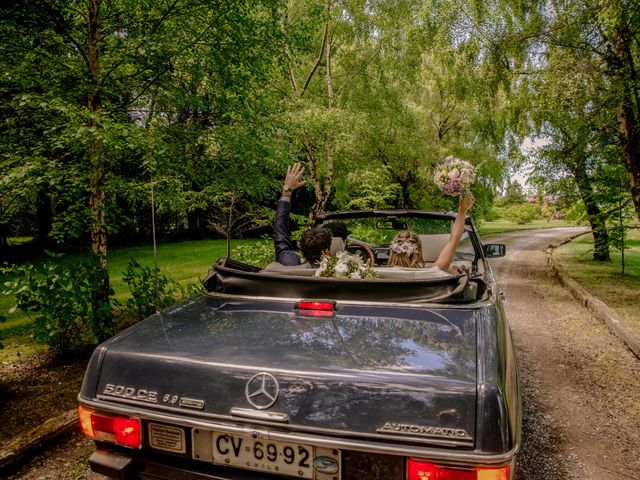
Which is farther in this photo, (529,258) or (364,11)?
(529,258)

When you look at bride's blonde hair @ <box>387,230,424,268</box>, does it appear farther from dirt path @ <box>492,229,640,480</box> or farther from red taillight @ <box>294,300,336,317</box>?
dirt path @ <box>492,229,640,480</box>

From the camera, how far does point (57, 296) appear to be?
4297 mm

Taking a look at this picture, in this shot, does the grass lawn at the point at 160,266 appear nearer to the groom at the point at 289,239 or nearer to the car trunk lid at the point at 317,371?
the groom at the point at 289,239

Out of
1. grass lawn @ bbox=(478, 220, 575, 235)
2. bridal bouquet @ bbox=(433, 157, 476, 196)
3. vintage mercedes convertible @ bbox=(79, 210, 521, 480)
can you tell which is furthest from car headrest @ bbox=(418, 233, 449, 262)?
grass lawn @ bbox=(478, 220, 575, 235)

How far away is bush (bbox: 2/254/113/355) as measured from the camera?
4.11 meters

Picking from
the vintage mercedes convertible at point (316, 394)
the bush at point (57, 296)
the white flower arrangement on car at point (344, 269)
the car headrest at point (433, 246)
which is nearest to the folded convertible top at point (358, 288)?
the vintage mercedes convertible at point (316, 394)

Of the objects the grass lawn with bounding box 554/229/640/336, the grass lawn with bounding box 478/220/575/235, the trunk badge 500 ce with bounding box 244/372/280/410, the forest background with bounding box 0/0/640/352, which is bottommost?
the grass lawn with bounding box 478/220/575/235

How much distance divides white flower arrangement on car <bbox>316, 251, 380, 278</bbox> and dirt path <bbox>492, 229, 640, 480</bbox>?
1675mm

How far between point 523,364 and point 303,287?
3.73 metres

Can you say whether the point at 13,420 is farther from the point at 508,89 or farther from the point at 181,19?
the point at 508,89

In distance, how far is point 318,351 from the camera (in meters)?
1.79

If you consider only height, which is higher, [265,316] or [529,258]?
[265,316]

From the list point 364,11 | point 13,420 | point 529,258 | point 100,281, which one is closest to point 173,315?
point 13,420

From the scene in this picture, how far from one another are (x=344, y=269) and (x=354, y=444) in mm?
1341
